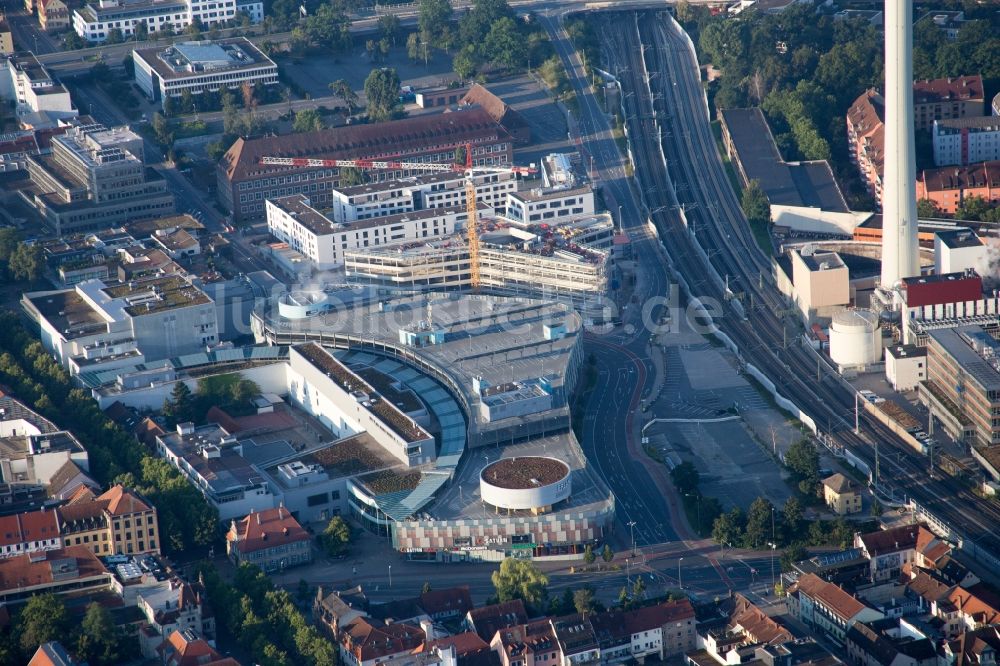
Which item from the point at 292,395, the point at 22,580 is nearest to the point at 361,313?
the point at 292,395

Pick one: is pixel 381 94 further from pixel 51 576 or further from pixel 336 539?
pixel 51 576

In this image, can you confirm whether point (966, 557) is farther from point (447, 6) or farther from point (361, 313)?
point (447, 6)

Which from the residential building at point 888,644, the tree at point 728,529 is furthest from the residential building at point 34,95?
the residential building at point 888,644

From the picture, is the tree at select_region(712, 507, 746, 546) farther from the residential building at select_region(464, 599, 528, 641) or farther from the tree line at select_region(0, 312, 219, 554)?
the tree line at select_region(0, 312, 219, 554)

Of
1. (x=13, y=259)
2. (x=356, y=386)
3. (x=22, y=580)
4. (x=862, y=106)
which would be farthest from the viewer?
(x=862, y=106)

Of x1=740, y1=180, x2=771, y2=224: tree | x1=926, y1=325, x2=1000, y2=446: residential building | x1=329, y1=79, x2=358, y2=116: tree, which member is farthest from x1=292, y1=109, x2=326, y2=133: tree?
x1=926, y1=325, x2=1000, y2=446: residential building

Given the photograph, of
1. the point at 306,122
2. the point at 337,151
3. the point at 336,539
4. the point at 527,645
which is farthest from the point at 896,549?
the point at 306,122
